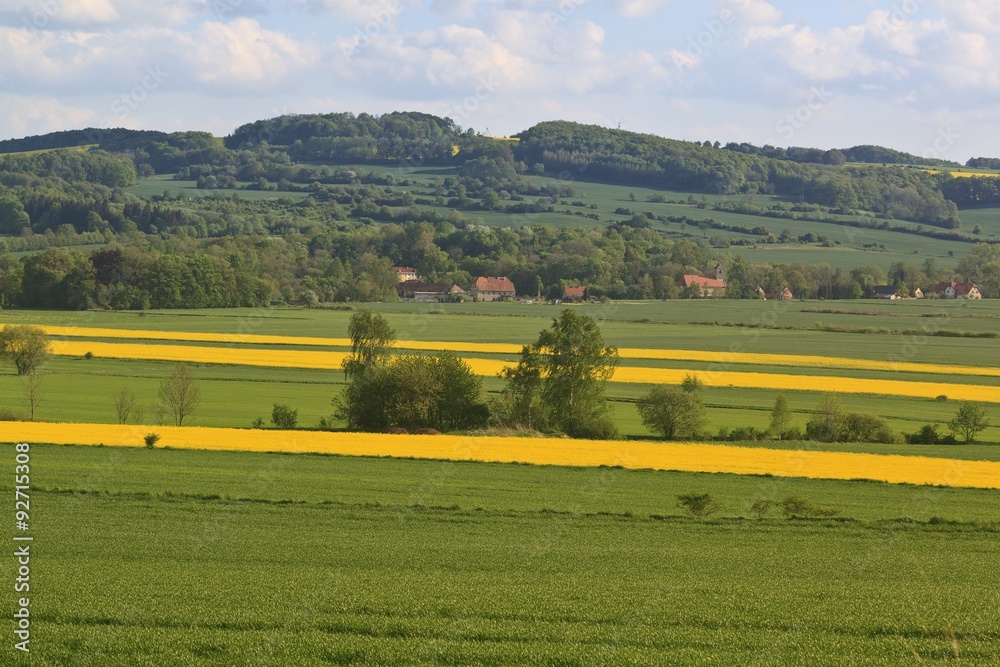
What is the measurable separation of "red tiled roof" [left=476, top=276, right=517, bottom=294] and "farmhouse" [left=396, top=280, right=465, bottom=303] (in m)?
2.70

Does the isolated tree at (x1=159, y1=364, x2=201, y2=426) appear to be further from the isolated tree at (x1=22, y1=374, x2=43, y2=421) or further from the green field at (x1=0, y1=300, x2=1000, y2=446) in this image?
the isolated tree at (x1=22, y1=374, x2=43, y2=421)

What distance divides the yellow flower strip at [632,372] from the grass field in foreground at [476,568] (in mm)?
25782

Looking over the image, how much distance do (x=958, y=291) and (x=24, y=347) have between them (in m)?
108

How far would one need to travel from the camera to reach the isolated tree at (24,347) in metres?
52.6

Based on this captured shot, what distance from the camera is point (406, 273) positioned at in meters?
153

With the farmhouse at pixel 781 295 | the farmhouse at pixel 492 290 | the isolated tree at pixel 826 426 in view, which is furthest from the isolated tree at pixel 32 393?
the farmhouse at pixel 781 295

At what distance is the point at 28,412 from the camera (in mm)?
42344

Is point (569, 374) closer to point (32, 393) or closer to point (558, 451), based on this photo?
point (558, 451)

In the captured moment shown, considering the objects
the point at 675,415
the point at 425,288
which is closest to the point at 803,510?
the point at 675,415

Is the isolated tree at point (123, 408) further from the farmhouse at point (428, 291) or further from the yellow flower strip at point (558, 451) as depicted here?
the farmhouse at point (428, 291)

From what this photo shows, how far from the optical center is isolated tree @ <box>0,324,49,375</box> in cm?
5259

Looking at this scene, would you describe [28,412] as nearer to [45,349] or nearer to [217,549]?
[45,349]

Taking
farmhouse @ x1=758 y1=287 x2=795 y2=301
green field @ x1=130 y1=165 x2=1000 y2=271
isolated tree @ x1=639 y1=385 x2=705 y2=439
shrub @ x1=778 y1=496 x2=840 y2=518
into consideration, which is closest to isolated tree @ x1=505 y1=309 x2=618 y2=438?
isolated tree @ x1=639 y1=385 x2=705 y2=439

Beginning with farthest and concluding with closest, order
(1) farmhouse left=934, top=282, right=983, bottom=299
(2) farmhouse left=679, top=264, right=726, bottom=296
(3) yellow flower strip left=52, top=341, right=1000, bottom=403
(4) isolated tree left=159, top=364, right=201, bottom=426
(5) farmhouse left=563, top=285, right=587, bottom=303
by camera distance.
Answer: (2) farmhouse left=679, top=264, right=726, bottom=296, (5) farmhouse left=563, top=285, right=587, bottom=303, (1) farmhouse left=934, top=282, right=983, bottom=299, (3) yellow flower strip left=52, top=341, right=1000, bottom=403, (4) isolated tree left=159, top=364, right=201, bottom=426
